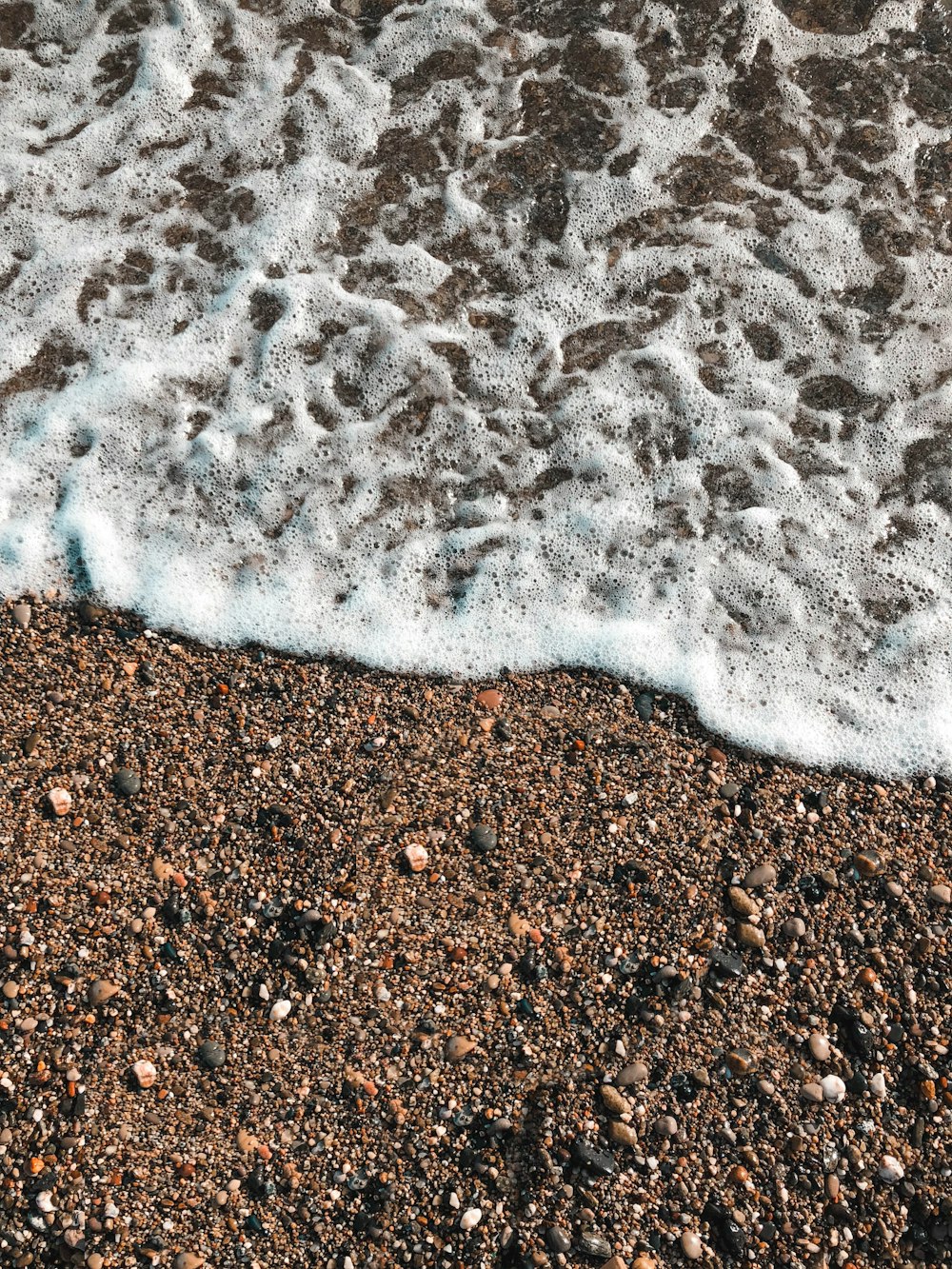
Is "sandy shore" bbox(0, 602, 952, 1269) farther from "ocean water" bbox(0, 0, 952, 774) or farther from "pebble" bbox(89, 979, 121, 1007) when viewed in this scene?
"ocean water" bbox(0, 0, 952, 774)

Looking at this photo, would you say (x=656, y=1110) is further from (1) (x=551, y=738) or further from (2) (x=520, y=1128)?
(1) (x=551, y=738)

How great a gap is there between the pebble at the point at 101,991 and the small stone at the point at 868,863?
2.59 meters

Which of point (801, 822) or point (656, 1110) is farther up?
point (801, 822)

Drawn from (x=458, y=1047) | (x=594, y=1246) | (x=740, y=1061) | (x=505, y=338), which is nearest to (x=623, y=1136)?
(x=594, y=1246)

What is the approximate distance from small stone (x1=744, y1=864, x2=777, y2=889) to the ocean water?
0.53 metres

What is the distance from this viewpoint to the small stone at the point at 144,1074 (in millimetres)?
2939

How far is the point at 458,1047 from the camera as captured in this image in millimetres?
3027

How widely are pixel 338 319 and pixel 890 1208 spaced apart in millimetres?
4038

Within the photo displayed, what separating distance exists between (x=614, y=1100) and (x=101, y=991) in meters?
1.67

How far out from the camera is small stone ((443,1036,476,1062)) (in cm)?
302

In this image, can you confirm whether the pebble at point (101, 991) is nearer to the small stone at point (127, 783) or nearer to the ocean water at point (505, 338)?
the small stone at point (127, 783)

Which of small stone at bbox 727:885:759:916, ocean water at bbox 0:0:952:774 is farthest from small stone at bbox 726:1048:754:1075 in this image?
ocean water at bbox 0:0:952:774

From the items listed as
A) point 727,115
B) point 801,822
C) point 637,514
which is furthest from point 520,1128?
point 727,115

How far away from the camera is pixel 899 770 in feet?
12.1
